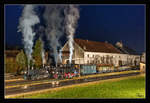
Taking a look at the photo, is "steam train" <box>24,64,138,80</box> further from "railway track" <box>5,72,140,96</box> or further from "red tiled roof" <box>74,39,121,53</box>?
"red tiled roof" <box>74,39,121,53</box>

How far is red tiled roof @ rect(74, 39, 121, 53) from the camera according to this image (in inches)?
247

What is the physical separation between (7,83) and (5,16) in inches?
84.2

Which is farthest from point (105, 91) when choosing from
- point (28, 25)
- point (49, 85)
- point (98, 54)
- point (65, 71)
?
point (28, 25)

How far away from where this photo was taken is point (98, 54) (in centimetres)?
655

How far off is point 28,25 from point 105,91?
3363mm

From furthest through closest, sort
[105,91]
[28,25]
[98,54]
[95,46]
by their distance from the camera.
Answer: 1. [98,54]
2. [95,46]
3. [105,91]
4. [28,25]

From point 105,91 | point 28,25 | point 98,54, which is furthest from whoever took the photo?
point 98,54

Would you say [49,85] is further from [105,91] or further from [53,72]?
[105,91]

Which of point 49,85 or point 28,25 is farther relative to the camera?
point 49,85

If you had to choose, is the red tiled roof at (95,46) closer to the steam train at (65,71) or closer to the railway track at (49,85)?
the steam train at (65,71)

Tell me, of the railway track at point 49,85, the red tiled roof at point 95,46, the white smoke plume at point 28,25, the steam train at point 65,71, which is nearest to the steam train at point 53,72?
the steam train at point 65,71

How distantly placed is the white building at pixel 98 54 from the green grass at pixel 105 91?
76cm

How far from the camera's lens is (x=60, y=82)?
6.31 metres
